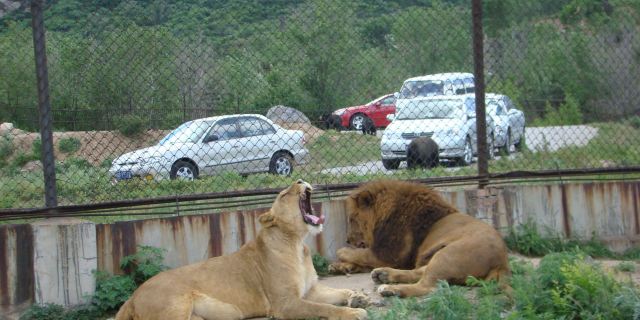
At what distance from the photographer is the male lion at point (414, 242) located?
750 cm

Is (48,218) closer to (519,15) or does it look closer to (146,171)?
(146,171)

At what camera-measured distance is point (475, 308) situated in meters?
6.39

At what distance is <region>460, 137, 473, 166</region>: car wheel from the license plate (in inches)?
145

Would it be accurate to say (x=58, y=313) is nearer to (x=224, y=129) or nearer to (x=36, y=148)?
(x=36, y=148)

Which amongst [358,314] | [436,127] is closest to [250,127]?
[436,127]

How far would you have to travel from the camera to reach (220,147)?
29.2 ft

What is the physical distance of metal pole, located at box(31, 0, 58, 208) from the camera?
806cm

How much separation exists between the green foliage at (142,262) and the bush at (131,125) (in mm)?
1082

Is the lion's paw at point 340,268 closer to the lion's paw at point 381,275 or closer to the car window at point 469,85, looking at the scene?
the lion's paw at point 381,275

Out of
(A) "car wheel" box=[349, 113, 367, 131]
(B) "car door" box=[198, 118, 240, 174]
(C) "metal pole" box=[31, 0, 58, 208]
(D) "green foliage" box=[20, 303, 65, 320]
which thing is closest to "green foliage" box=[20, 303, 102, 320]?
(D) "green foliage" box=[20, 303, 65, 320]

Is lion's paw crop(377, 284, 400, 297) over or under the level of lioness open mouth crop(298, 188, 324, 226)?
under

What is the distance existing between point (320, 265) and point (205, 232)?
1171 mm

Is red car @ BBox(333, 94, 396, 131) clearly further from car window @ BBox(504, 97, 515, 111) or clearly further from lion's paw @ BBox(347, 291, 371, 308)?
lion's paw @ BBox(347, 291, 371, 308)

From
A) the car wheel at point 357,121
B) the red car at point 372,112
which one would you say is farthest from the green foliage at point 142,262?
the car wheel at point 357,121
